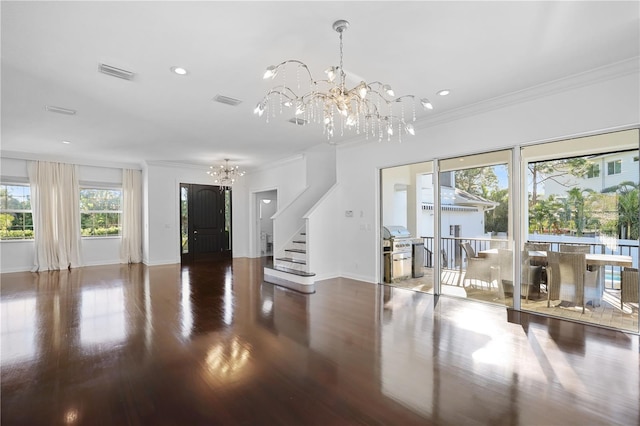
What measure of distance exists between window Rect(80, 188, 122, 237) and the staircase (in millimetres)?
5185

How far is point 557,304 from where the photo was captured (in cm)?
406

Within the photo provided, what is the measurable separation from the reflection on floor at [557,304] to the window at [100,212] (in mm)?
8133

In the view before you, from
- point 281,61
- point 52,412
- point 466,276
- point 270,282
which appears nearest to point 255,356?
point 52,412

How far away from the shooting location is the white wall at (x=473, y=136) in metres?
3.41

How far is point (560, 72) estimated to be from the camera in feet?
11.2

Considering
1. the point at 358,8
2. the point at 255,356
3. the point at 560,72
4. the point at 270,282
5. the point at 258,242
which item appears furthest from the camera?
the point at 258,242

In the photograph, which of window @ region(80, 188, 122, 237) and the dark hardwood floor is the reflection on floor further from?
window @ region(80, 188, 122, 237)

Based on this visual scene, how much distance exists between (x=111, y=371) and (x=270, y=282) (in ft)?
11.7

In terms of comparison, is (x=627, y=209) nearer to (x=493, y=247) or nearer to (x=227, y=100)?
(x=493, y=247)

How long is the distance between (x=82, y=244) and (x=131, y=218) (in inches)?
50.7

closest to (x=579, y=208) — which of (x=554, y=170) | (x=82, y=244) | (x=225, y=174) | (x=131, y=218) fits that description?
(x=554, y=170)

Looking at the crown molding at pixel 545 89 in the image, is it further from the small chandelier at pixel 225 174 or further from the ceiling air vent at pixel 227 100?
the small chandelier at pixel 225 174

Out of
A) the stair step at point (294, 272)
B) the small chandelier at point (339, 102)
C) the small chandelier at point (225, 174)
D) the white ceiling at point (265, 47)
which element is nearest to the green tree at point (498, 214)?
the white ceiling at point (265, 47)

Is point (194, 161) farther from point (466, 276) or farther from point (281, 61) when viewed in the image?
point (466, 276)
